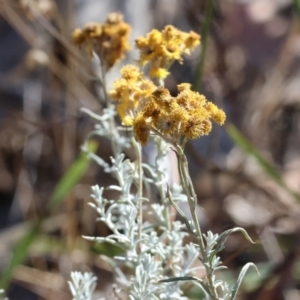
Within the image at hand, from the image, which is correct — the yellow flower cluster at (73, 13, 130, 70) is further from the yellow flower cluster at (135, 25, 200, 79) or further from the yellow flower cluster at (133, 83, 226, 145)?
the yellow flower cluster at (133, 83, 226, 145)

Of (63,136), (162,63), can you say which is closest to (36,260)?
(63,136)

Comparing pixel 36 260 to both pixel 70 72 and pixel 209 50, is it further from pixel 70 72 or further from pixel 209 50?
pixel 209 50

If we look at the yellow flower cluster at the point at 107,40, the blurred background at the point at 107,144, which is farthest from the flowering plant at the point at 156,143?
the blurred background at the point at 107,144

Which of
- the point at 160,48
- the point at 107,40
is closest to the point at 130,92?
the point at 160,48

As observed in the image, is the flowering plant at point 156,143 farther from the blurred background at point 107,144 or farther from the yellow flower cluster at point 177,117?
the blurred background at point 107,144

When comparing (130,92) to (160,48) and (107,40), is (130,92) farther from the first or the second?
(107,40)

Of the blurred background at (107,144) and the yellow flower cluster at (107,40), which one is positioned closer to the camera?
A: the yellow flower cluster at (107,40)

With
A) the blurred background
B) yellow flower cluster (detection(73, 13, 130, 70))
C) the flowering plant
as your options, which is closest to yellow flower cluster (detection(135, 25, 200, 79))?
the flowering plant
